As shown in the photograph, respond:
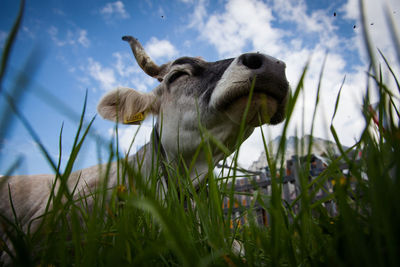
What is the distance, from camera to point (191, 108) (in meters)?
2.46

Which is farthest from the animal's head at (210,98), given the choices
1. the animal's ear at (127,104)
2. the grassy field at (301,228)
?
the grassy field at (301,228)

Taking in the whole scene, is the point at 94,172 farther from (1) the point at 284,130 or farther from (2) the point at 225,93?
(1) the point at 284,130

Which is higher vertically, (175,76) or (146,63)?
(146,63)

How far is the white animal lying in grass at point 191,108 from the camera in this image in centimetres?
181

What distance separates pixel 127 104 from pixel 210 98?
131 cm

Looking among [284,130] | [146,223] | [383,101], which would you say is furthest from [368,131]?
[146,223]

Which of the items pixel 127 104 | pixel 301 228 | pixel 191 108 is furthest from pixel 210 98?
pixel 301 228

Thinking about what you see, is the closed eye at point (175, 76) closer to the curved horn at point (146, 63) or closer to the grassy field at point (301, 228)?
the curved horn at point (146, 63)

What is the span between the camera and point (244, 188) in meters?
8.41

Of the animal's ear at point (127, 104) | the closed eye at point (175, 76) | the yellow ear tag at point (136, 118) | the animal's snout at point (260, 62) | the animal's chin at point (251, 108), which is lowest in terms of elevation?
the animal's chin at point (251, 108)

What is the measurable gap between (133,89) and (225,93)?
1681 mm

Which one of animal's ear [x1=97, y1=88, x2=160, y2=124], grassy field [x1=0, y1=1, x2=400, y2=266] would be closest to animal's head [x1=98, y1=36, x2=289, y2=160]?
animal's ear [x1=97, y1=88, x2=160, y2=124]

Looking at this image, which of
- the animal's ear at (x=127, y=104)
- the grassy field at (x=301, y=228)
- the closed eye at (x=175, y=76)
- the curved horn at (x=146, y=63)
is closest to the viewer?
the grassy field at (x=301, y=228)

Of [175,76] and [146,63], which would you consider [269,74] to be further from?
[146,63]
